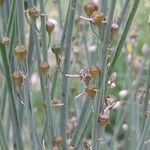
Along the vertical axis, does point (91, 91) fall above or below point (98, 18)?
below

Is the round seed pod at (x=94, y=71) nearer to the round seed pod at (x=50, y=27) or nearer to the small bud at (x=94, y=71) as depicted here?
the small bud at (x=94, y=71)

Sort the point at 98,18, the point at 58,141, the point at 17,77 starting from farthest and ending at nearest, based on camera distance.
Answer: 1. the point at 58,141
2. the point at 17,77
3. the point at 98,18

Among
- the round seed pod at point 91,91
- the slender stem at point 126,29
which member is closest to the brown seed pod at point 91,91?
the round seed pod at point 91,91

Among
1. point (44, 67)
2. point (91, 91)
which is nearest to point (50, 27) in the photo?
point (44, 67)

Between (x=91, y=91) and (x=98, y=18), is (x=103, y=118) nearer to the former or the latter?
(x=91, y=91)

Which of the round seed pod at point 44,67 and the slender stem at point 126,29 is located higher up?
the slender stem at point 126,29

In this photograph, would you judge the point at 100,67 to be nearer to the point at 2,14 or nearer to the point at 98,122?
the point at 98,122

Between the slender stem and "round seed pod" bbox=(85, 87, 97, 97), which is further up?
the slender stem

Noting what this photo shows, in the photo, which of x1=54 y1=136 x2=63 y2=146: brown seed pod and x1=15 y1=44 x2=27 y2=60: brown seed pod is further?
x1=54 y1=136 x2=63 y2=146: brown seed pod

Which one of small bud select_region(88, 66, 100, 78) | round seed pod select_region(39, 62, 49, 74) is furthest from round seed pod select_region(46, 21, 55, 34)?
small bud select_region(88, 66, 100, 78)

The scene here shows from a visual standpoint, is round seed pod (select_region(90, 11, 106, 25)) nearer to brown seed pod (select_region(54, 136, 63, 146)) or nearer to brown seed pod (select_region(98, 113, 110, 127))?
brown seed pod (select_region(98, 113, 110, 127))

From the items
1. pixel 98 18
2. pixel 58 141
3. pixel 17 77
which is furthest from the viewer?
pixel 58 141
